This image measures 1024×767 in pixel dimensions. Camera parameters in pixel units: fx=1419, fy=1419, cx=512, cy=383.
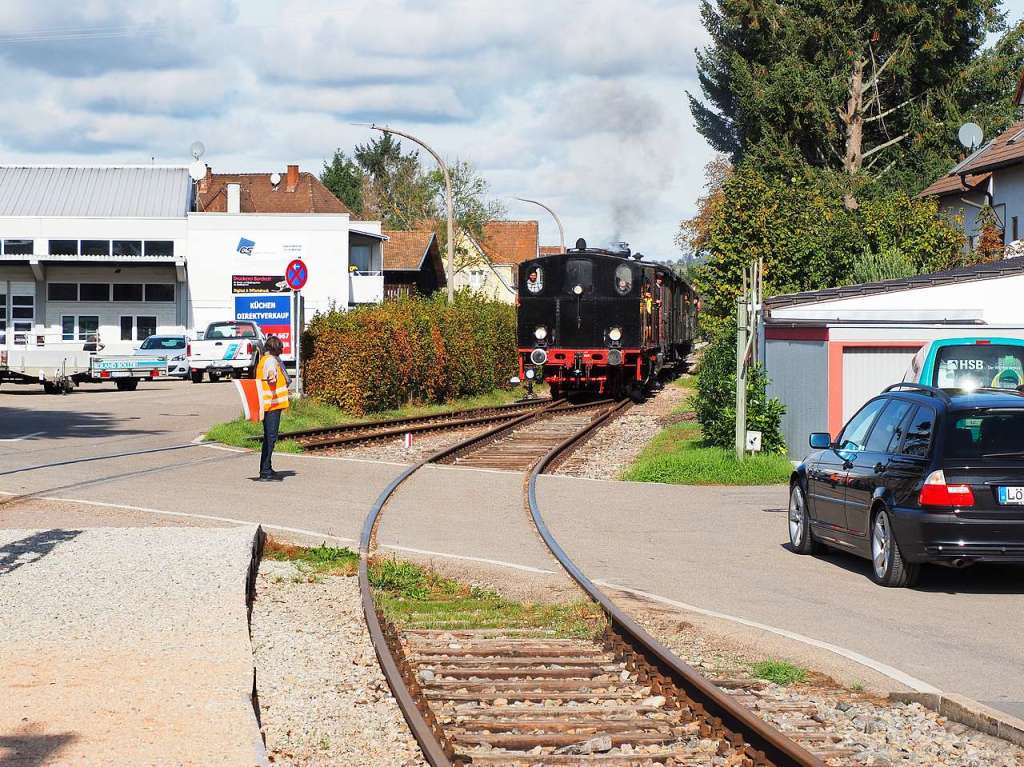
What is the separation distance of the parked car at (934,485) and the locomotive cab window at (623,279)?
20.3 metres

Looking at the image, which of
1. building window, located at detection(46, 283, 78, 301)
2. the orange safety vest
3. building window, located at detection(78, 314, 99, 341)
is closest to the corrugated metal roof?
building window, located at detection(46, 283, 78, 301)

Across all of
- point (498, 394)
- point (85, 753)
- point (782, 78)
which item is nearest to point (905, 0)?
point (782, 78)

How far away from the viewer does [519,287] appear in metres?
33.8

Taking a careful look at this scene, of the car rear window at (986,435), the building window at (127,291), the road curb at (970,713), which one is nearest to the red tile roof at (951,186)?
the car rear window at (986,435)

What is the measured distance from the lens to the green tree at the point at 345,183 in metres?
118

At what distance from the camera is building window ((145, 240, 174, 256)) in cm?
6700

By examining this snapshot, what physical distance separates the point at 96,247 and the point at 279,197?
20.6 metres

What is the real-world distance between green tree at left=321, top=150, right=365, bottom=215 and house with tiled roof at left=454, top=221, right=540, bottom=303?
41.7 feet

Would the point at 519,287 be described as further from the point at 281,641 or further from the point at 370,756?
the point at 370,756

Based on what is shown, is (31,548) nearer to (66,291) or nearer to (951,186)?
(951,186)

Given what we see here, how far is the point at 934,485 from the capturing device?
416 inches

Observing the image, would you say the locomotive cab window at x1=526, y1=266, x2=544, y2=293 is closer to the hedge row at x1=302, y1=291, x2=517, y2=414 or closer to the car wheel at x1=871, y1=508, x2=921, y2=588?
the hedge row at x1=302, y1=291, x2=517, y2=414

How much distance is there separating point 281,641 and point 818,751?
12.4ft

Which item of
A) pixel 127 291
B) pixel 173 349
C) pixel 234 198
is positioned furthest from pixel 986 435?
pixel 234 198
